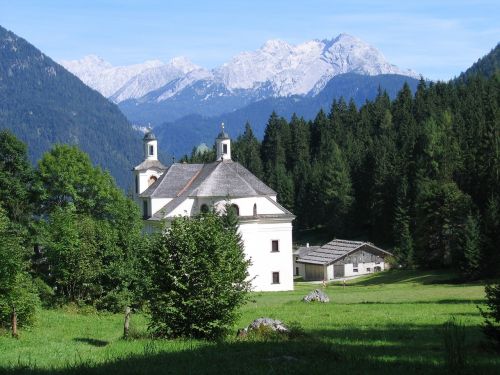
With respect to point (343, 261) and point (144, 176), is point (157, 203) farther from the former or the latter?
point (343, 261)

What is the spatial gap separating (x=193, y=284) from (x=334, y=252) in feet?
206

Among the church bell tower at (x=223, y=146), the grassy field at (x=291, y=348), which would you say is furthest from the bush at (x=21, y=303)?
the church bell tower at (x=223, y=146)

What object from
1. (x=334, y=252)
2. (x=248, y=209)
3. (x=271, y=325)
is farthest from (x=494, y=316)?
(x=334, y=252)

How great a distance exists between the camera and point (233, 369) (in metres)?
14.5

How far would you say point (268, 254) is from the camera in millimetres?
61812

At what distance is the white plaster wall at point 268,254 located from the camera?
6094 centimetres

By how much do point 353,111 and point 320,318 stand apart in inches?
4618

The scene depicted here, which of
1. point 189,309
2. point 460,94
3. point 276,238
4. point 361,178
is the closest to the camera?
point 189,309

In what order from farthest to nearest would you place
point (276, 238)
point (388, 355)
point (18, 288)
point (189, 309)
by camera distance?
point (276, 238) < point (18, 288) < point (189, 309) < point (388, 355)

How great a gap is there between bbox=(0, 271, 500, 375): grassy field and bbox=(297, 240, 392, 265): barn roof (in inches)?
1774

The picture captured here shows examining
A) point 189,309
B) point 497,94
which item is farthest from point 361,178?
point 189,309

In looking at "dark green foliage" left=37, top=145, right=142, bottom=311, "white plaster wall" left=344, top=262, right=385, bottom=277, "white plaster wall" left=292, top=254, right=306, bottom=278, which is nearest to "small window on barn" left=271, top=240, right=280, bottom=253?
"dark green foliage" left=37, top=145, right=142, bottom=311

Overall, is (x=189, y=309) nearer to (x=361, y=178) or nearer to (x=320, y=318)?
(x=320, y=318)

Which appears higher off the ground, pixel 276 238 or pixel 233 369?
pixel 276 238
